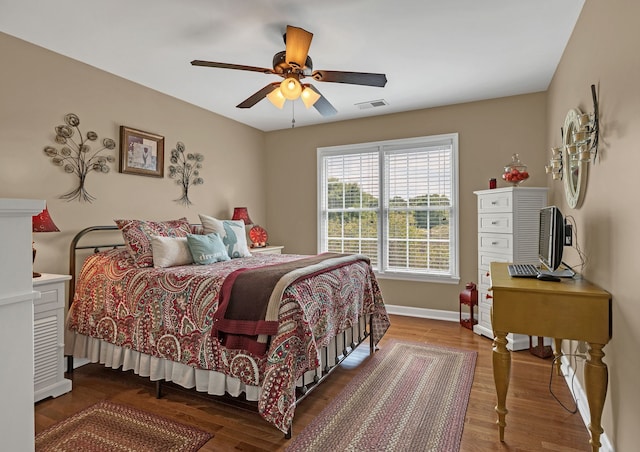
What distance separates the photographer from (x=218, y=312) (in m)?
2.19

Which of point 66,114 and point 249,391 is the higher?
point 66,114

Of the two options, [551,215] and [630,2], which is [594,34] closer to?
[630,2]

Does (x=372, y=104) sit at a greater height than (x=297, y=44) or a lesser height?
greater

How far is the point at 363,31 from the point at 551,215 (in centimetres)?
182

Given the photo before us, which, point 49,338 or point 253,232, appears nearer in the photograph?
point 49,338

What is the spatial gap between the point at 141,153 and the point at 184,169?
578 mm

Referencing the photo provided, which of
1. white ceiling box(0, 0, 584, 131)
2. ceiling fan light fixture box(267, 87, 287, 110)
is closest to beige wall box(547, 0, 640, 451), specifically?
white ceiling box(0, 0, 584, 131)

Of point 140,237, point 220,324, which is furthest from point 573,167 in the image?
point 140,237

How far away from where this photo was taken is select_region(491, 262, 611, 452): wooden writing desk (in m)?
1.74

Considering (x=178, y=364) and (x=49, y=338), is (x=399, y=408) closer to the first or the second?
(x=178, y=364)

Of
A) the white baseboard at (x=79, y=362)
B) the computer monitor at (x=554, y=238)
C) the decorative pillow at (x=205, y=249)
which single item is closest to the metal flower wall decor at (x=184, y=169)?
the decorative pillow at (x=205, y=249)

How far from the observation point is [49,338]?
8.38ft

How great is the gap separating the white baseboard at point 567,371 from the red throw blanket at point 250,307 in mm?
1830

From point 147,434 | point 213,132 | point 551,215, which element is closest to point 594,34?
point 551,215
